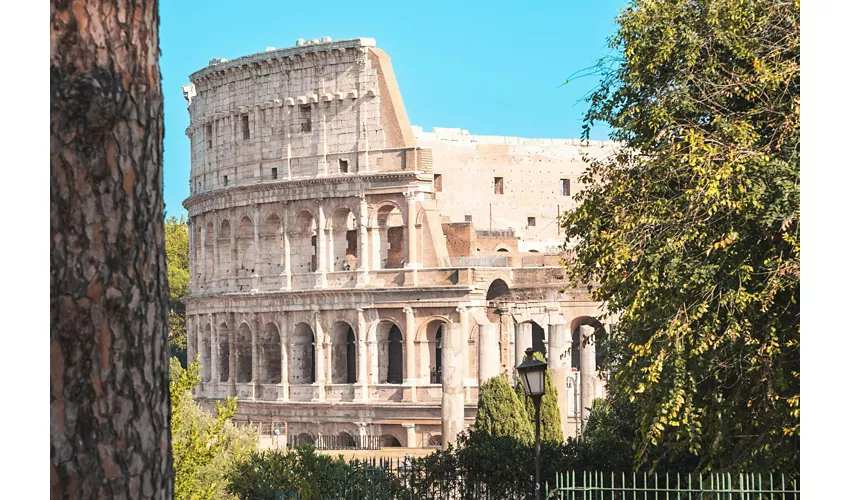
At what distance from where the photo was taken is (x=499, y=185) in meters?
54.8

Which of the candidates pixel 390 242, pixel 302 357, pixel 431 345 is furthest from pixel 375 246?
pixel 302 357

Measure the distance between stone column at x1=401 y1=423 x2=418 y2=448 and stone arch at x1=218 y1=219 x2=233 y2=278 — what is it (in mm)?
9909

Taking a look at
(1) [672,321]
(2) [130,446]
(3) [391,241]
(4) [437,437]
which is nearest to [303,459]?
(1) [672,321]

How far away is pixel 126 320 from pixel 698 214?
10.3m

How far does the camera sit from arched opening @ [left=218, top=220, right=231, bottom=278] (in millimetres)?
46812

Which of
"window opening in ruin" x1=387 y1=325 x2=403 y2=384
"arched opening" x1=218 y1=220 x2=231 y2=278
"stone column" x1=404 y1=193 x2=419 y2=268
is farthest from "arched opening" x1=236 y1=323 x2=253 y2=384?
"stone column" x1=404 y1=193 x2=419 y2=268

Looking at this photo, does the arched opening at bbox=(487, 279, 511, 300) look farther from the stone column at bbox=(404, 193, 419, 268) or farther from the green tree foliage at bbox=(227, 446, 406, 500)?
the green tree foliage at bbox=(227, 446, 406, 500)

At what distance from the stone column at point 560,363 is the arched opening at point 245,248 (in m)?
12.3

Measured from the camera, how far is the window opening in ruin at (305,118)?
44.5m

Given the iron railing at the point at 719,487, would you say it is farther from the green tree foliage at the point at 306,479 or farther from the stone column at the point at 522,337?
the stone column at the point at 522,337

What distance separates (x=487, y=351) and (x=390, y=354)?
679 centimetres

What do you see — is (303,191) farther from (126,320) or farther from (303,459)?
(126,320)

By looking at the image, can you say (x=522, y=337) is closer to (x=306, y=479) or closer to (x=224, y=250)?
(x=224, y=250)

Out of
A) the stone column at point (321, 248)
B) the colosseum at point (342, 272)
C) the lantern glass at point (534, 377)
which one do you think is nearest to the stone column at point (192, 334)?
the colosseum at point (342, 272)
